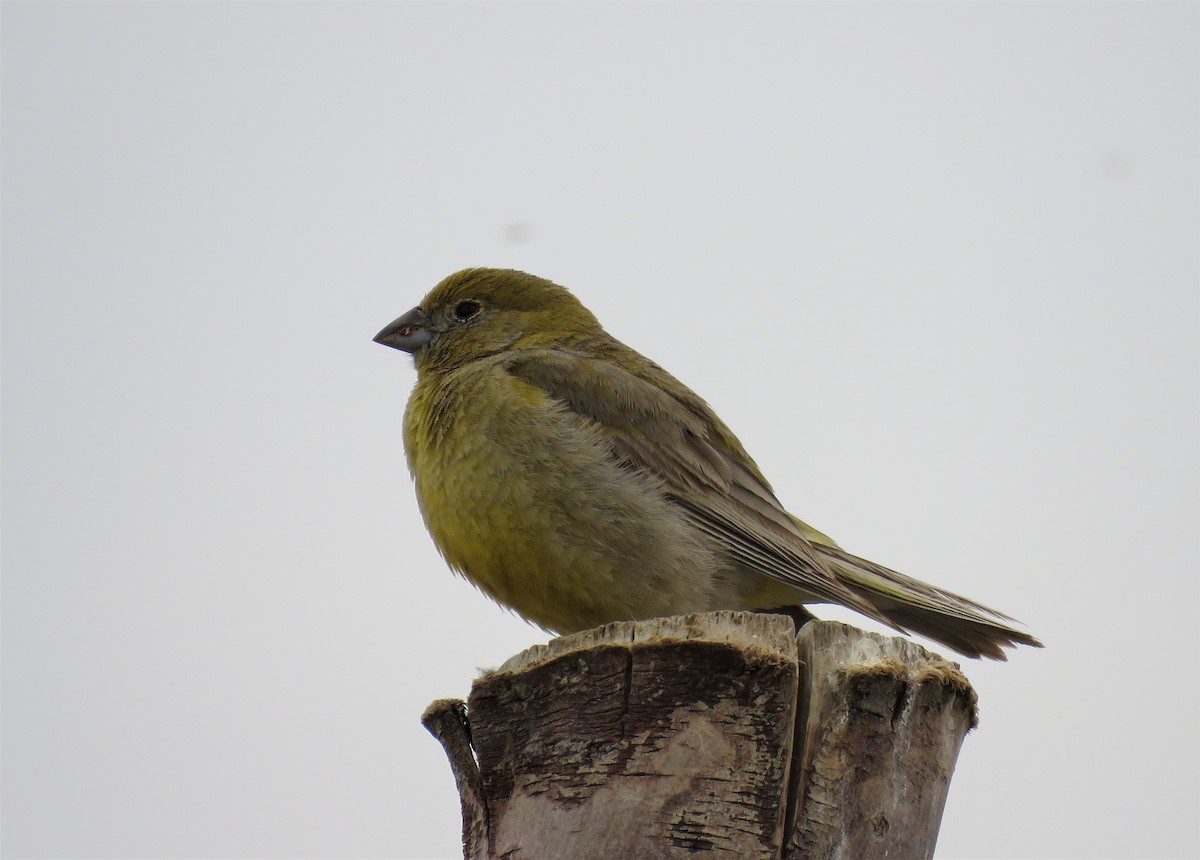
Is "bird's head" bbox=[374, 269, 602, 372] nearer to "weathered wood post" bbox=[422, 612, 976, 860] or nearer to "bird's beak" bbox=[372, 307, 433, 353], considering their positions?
"bird's beak" bbox=[372, 307, 433, 353]

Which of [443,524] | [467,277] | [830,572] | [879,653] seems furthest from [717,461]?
[879,653]

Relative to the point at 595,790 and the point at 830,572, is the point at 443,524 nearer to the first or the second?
the point at 830,572

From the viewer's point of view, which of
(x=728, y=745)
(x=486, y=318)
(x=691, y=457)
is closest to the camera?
(x=728, y=745)

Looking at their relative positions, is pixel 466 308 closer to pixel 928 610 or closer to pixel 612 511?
pixel 612 511

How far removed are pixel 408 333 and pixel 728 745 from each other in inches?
156

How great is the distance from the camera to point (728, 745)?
130 inches

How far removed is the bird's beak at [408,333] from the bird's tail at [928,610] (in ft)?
7.05

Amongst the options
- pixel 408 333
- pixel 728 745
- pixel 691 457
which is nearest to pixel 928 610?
pixel 691 457

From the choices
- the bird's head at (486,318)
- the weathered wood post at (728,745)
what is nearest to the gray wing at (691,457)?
the bird's head at (486,318)

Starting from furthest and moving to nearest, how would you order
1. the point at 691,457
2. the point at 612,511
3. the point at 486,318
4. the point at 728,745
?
the point at 486,318, the point at 691,457, the point at 612,511, the point at 728,745

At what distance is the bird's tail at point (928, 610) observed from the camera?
542 cm

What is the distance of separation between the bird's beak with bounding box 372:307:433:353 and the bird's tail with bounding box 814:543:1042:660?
2150 millimetres

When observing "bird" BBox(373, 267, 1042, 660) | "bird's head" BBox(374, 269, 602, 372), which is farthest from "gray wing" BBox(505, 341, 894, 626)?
"bird's head" BBox(374, 269, 602, 372)

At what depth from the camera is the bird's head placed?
6.72 m
